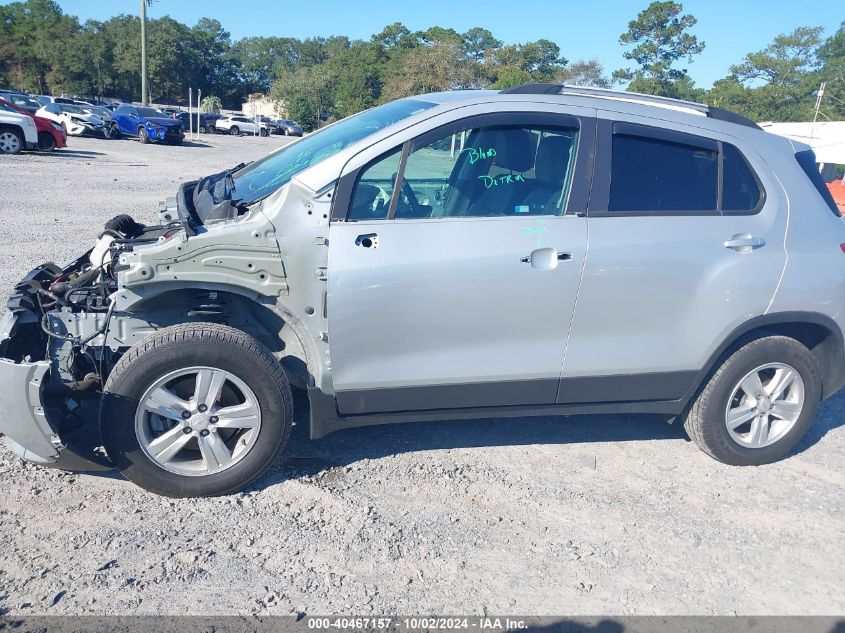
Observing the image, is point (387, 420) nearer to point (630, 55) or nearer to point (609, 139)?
point (609, 139)

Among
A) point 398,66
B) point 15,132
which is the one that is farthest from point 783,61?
point 15,132

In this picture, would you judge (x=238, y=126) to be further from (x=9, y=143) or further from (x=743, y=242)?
(x=743, y=242)

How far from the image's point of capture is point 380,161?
3.52 metres

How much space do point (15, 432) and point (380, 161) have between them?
7.13 feet

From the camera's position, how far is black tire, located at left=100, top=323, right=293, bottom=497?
10.9 feet

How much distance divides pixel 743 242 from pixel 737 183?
1.20 feet

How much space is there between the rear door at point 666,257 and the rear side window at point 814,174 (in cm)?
31

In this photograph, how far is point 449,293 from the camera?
3.48 meters

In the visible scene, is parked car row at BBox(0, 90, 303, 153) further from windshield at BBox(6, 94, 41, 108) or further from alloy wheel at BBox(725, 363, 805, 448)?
alloy wheel at BBox(725, 363, 805, 448)

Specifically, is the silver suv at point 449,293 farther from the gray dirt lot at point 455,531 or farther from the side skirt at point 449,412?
the gray dirt lot at point 455,531

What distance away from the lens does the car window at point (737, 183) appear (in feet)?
13.0

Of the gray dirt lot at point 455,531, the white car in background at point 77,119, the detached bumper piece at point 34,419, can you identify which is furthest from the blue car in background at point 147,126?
the detached bumper piece at point 34,419

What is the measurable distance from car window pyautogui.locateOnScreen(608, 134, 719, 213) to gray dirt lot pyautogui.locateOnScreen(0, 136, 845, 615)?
5.20 feet

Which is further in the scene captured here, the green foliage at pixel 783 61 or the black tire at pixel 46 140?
the green foliage at pixel 783 61
